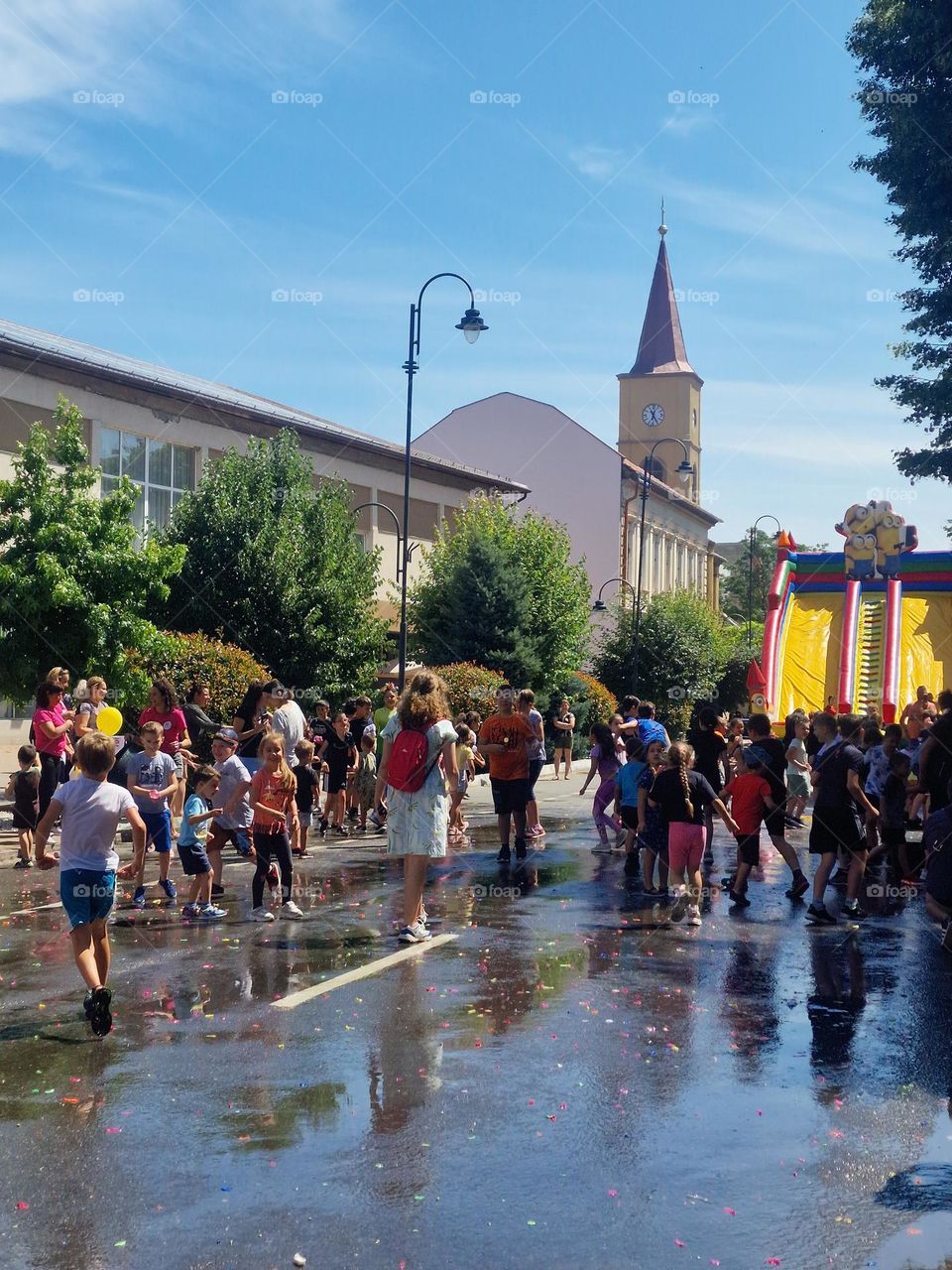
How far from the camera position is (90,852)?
750 cm

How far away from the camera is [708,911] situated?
38.7ft

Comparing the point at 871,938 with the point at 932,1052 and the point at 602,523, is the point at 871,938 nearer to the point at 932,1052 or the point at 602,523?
the point at 932,1052

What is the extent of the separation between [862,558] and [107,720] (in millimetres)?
28327

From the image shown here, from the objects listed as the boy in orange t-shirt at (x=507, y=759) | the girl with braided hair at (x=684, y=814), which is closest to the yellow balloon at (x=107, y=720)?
the boy in orange t-shirt at (x=507, y=759)

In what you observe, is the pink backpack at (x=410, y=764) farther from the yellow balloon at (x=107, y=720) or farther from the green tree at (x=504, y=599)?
the green tree at (x=504, y=599)

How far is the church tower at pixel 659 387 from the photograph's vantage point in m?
93.5

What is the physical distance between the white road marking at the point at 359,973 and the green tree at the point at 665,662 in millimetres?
38046

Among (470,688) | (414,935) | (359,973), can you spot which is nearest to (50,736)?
(414,935)

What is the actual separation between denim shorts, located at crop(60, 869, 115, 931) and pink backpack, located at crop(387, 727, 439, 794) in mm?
2898

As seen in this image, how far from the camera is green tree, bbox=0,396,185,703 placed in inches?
761

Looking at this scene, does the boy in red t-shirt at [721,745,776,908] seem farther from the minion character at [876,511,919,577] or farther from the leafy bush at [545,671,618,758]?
the minion character at [876,511,919,577]

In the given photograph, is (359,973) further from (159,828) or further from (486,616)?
(486,616)

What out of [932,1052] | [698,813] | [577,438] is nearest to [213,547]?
[698,813]

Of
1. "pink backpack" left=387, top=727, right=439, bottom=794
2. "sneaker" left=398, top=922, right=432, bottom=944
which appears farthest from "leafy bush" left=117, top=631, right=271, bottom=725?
"sneaker" left=398, top=922, right=432, bottom=944
